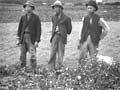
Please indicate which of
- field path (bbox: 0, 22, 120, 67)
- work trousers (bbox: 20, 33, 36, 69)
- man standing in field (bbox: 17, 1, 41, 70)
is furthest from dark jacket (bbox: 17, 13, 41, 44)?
field path (bbox: 0, 22, 120, 67)

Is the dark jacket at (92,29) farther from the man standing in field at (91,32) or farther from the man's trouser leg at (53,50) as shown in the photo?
the man's trouser leg at (53,50)

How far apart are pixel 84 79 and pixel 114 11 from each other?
17895mm

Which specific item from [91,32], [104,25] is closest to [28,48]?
[91,32]

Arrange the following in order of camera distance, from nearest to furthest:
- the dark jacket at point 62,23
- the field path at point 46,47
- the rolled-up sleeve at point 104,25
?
the rolled-up sleeve at point 104,25 → the dark jacket at point 62,23 → the field path at point 46,47

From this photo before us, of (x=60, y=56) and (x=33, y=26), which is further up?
(x=33, y=26)

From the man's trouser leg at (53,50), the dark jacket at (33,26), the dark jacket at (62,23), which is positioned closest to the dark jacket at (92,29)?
the dark jacket at (62,23)

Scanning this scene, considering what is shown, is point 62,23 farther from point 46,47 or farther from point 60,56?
point 46,47

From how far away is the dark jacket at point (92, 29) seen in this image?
6.52m

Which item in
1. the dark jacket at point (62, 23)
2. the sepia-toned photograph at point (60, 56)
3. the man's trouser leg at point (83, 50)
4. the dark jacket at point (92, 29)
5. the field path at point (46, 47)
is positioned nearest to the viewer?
the sepia-toned photograph at point (60, 56)

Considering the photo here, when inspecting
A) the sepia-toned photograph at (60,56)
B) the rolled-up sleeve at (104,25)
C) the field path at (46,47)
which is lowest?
the field path at (46,47)

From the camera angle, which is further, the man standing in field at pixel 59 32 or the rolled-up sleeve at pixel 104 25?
the man standing in field at pixel 59 32

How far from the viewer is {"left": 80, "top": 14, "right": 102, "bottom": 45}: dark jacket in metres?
6.52

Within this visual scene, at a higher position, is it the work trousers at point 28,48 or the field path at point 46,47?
the work trousers at point 28,48

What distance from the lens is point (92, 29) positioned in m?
6.55
